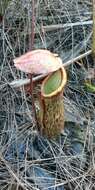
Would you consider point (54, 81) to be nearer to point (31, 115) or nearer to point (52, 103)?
point (52, 103)

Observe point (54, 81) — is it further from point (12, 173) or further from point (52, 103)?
point (12, 173)

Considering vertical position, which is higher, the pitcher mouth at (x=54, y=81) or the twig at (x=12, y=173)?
the pitcher mouth at (x=54, y=81)

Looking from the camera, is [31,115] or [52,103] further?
[31,115]

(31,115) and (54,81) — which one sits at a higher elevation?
(54,81)

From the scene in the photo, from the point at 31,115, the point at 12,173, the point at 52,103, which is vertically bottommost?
the point at 12,173

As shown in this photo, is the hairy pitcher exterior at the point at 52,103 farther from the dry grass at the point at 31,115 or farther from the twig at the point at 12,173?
the twig at the point at 12,173

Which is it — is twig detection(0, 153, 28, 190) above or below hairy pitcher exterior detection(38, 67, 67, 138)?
below

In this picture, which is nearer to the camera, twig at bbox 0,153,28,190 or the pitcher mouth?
twig at bbox 0,153,28,190

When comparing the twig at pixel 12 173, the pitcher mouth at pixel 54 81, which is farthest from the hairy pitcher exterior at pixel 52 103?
the twig at pixel 12 173

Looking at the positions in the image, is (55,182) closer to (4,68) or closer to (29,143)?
(29,143)

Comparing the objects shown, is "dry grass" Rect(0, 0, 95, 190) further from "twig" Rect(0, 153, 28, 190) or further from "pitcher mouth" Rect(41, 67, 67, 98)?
"pitcher mouth" Rect(41, 67, 67, 98)

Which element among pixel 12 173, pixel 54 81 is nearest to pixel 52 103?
pixel 54 81

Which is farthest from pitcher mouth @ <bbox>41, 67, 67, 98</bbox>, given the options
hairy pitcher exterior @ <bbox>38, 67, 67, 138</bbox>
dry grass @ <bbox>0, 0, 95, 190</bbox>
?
dry grass @ <bbox>0, 0, 95, 190</bbox>
